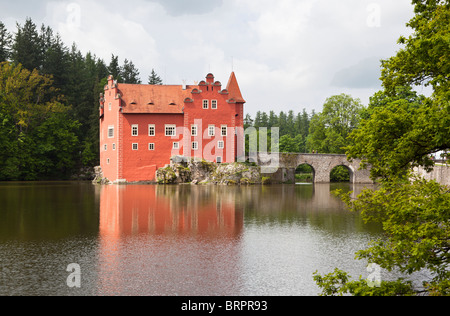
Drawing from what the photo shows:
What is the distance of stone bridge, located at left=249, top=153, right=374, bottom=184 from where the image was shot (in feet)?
177

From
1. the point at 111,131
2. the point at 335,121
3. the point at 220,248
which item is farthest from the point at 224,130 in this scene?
the point at 220,248

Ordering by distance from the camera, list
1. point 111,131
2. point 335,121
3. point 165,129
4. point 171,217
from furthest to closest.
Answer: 1. point 335,121
2. point 111,131
3. point 165,129
4. point 171,217

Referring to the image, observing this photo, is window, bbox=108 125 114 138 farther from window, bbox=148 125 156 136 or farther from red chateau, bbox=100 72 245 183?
window, bbox=148 125 156 136

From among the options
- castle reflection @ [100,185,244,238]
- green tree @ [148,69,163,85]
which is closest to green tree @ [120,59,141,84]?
green tree @ [148,69,163,85]

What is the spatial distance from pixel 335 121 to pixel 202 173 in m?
26.3

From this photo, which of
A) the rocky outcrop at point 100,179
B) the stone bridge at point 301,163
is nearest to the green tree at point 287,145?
the stone bridge at point 301,163

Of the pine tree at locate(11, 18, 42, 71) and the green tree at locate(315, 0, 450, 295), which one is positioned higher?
the pine tree at locate(11, 18, 42, 71)

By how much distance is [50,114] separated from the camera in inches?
2429

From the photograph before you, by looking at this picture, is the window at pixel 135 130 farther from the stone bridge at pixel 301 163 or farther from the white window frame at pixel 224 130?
the stone bridge at pixel 301 163

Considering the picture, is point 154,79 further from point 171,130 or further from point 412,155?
point 412,155

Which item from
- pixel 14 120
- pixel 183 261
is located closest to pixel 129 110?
pixel 14 120

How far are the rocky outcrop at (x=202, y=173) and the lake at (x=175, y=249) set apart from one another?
2452 centimetres

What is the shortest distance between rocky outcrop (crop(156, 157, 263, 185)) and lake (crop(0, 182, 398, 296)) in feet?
80.4

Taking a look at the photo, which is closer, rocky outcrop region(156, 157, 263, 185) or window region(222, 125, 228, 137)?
rocky outcrop region(156, 157, 263, 185)
